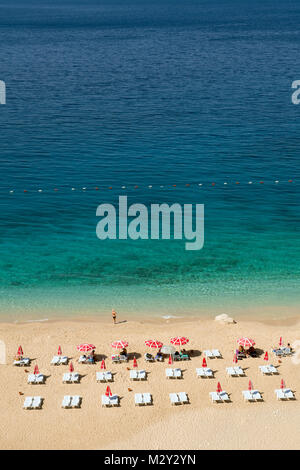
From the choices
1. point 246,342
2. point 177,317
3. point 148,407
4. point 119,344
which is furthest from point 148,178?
point 148,407

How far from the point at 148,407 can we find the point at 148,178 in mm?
46781

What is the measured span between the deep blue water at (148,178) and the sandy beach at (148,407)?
204 inches

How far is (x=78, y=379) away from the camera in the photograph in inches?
1726

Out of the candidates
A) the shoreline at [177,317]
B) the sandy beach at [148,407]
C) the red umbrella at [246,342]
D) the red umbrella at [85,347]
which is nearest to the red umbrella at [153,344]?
the sandy beach at [148,407]

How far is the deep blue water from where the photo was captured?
5866 centimetres

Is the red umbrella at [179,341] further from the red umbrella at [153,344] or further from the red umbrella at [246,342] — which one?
the red umbrella at [246,342]

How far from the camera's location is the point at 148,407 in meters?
41.0

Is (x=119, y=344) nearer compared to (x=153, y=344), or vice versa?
(x=119, y=344)

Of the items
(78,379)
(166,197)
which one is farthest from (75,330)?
(166,197)

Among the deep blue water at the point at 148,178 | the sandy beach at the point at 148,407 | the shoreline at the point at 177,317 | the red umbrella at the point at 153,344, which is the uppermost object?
the deep blue water at the point at 148,178

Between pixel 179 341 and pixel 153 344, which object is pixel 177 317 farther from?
pixel 153 344

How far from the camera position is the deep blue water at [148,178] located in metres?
58.7

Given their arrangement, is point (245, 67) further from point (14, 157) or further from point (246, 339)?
point (246, 339)

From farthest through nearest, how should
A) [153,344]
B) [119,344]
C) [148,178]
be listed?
[148,178] < [153,344] < [119,344]
